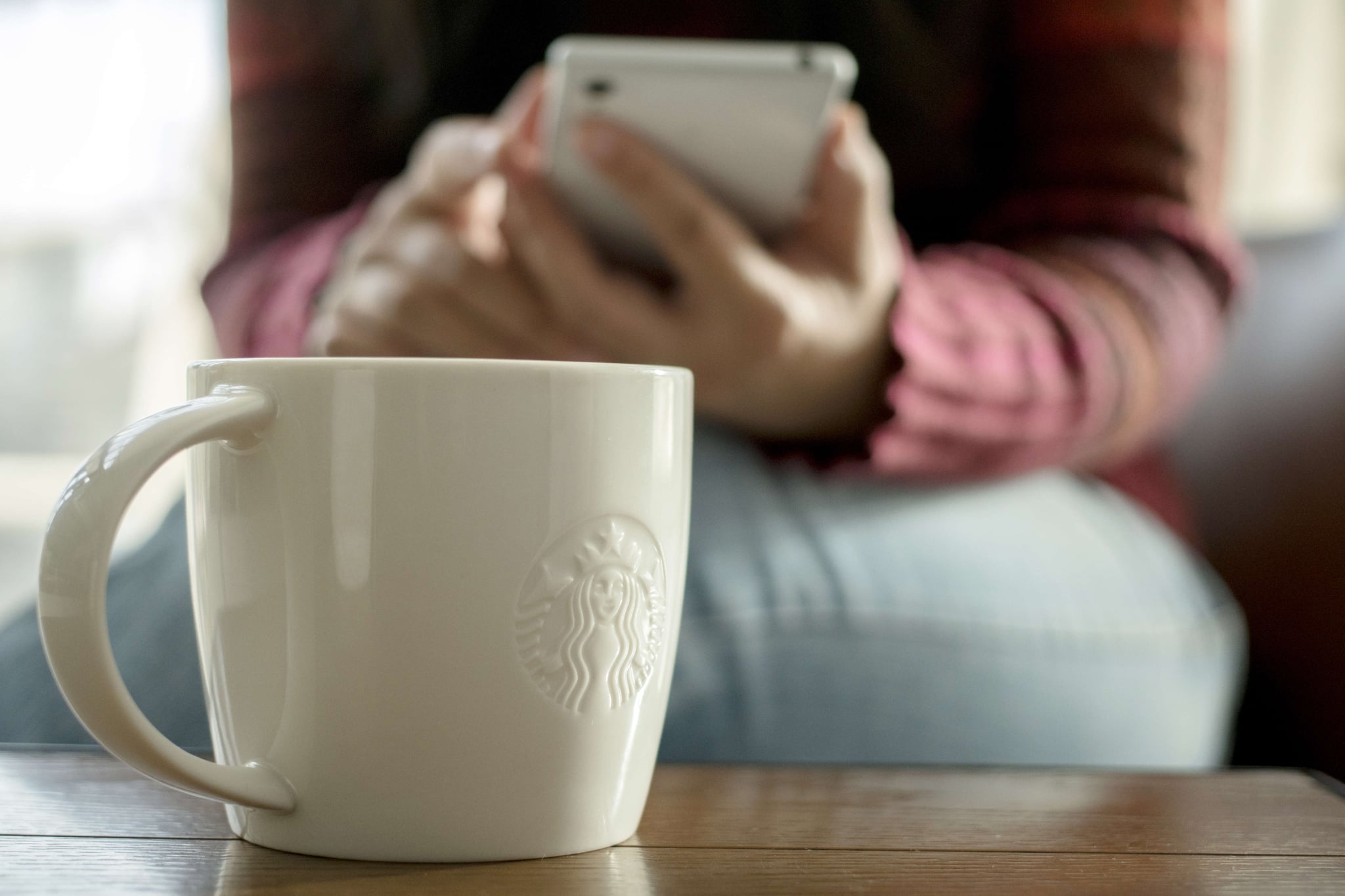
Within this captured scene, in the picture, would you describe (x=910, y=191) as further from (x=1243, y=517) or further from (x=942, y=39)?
(x=1243, y=517)

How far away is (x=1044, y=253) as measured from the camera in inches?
30.3

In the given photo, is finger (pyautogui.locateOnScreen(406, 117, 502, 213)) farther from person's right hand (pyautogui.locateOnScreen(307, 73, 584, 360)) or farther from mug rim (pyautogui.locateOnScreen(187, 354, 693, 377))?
mug rim (pyautogui.locateOnScreen(187, 354, 693, 377))

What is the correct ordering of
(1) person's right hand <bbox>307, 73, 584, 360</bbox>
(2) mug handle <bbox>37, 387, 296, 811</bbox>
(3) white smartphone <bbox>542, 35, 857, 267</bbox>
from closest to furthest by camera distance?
(2) mug handle <bbox>37, 387, 296, 811</bbox> < (3) white smartphone <bbox>542, 35, 857, 267</bbox> < (1) person's right hand <bbox>307, 73, 584, 360</bbox>

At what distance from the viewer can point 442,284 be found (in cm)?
62

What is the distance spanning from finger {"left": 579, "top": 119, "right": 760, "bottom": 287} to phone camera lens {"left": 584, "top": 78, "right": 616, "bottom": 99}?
0.02m

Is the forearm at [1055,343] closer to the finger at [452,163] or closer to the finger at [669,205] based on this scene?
the finger at [669,205]

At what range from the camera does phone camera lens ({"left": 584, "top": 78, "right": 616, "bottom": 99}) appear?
0.52 m

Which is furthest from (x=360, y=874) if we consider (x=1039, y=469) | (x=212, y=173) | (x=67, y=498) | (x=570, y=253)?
(x=212, y=173)

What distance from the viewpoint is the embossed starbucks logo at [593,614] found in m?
0.26

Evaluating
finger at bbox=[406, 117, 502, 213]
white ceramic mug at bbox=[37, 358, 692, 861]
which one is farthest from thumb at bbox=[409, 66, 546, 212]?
white ceramic mug at bbox=[37, 358, 692, 861]

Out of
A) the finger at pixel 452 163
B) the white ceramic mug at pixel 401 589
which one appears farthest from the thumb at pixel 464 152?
the white ceramic mug at pixel 401 589

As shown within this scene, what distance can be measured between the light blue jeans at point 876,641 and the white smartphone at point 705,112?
129 millimetres

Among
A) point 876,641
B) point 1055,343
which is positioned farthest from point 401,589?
point 1055,343

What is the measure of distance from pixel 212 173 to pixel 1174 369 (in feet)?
6.05
